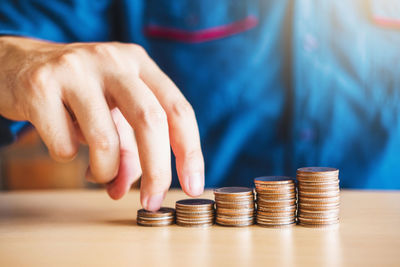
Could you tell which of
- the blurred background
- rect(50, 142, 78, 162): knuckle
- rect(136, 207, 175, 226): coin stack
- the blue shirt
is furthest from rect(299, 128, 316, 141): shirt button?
the blurred background

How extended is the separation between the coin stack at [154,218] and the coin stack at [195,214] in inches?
0.9

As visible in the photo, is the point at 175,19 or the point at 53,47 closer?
the point at 53,47

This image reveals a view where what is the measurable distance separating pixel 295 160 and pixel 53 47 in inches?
45.3

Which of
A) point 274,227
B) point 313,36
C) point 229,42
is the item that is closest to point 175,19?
point 229,42

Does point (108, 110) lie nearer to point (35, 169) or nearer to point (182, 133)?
point (182, 133)

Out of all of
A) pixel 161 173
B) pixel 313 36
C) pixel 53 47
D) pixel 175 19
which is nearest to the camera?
pixel 161 173

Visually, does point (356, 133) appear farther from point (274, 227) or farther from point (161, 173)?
point (161, 173)

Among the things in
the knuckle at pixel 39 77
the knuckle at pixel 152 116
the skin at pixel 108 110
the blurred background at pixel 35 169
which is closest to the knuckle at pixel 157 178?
the skin at pixel 108 110

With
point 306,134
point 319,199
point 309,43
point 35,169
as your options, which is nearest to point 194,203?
point 319,199

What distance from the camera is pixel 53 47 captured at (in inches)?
47.2

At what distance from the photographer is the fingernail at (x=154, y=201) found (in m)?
1.01

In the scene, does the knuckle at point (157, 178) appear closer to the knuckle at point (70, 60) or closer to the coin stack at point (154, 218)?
the coin stack at point (154, 218)

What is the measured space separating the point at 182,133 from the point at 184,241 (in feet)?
0.89

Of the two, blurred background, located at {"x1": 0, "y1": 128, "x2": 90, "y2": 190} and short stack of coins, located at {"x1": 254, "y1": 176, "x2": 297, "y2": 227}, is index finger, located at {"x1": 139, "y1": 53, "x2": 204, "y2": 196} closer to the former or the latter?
short stack of coins, located at {"x1": 254, "y1": 176, "x2": 297, "y2": 227}
